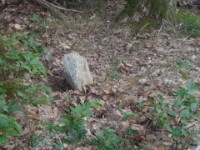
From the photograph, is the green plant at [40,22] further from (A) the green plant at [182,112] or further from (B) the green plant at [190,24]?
(A) the green plant at [182,112]

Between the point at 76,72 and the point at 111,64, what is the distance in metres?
0.82

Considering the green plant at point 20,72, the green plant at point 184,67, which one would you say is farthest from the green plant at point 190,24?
the green plant at point 20,72

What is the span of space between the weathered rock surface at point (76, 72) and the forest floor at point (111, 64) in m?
0.10

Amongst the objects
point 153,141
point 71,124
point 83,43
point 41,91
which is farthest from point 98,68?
point 71,124

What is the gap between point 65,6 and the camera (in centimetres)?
689

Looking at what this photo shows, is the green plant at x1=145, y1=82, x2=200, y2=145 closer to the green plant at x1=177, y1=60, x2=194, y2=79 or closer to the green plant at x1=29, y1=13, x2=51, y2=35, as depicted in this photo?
the green plant at x1=177, y1=60, x2=194, y2=79

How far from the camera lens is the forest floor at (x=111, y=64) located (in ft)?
13.4

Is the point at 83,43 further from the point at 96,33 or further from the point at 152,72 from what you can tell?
the point at 152,72

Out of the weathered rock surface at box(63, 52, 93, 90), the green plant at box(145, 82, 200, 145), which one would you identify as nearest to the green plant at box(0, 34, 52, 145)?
the weathered rock surface at box(63, 52, 93, 90)

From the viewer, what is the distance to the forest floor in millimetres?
4098

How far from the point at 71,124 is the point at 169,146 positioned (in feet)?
3.82

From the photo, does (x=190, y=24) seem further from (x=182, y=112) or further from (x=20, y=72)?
(x=182, y=112)

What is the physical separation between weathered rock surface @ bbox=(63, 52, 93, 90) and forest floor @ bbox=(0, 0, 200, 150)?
0.32ft

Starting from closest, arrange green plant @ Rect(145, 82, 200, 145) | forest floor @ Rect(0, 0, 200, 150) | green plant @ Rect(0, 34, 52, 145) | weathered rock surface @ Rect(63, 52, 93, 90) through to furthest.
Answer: green plant @ Rect(145, 82, 200, 145)
green plant @ Rect(0, 34, 52, 145)
forest floor @ Rect(0, 0, 200, 150)
weathered rock surface @ Rect(63, 52, 93, 90)
